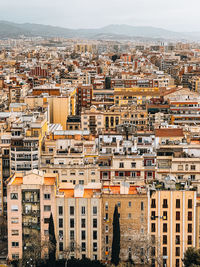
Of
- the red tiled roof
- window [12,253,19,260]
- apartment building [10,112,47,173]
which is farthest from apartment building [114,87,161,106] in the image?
window [12,253,19,260]

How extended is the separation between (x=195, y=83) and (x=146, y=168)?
2542 inches

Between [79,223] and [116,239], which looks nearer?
[116,239]

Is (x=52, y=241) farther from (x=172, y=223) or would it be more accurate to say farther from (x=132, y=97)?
(x=132, y=97)

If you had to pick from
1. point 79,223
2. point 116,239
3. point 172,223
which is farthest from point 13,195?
point 172,223

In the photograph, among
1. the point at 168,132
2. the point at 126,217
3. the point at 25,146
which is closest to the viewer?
the point at 126,217

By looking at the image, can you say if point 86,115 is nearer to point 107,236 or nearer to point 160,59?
point 107,236

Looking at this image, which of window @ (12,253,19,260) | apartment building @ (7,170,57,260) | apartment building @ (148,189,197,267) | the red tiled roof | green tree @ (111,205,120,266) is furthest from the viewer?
the red tiled roof

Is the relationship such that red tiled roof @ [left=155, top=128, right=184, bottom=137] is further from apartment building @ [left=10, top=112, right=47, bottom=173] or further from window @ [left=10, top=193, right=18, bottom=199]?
window @ [left=10, top=193, right=18, bottom=199]

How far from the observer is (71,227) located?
34.2 metres

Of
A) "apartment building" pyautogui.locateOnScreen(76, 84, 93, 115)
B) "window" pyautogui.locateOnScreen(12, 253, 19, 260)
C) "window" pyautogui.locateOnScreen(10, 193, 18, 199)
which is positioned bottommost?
"window" pyautogui.locateOnScreen(12, 253, 19, 260)

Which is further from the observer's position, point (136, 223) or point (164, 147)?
point (164, 147)

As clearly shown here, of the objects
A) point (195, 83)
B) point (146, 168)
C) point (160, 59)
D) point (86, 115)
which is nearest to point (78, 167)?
point (146, 168)

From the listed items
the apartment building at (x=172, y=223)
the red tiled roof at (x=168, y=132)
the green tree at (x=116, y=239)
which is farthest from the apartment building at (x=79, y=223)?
the red tiled roof at (x=168, y=132)

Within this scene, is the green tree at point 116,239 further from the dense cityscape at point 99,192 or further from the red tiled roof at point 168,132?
the red tiled roof at point 168,132
